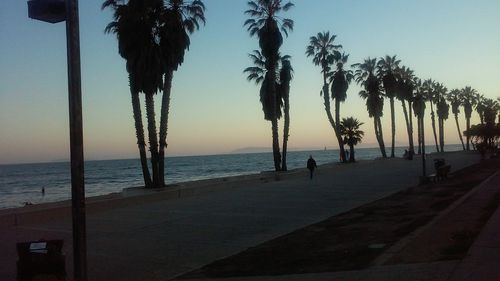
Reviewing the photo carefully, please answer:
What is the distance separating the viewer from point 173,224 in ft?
47.1

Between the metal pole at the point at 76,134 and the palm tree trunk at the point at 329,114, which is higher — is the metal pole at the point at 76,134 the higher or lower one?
the lower one

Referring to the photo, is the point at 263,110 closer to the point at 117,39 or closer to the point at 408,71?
the point at 117,39

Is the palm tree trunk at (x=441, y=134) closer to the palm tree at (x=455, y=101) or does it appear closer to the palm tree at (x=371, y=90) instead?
the palm tree at (x=455, y=101)

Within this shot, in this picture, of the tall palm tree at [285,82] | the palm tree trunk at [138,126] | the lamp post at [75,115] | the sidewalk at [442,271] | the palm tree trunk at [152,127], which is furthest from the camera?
the tall palm tree at [285,82]

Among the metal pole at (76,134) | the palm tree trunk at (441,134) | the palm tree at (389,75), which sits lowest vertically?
the metal pole at (76,134)

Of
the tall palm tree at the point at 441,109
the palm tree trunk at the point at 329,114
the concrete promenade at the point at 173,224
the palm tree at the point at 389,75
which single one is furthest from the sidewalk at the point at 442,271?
the tall palm tree at the point at 441,109

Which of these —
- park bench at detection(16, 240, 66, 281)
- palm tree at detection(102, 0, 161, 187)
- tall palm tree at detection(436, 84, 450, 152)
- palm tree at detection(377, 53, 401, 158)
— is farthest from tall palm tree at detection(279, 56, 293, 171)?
tall palm tree at detection(436, 84, 450, 152)

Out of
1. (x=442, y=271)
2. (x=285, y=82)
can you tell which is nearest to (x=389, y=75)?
(x=285, y=82)

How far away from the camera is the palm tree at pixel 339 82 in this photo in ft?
188

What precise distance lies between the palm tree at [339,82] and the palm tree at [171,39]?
33.6 metres

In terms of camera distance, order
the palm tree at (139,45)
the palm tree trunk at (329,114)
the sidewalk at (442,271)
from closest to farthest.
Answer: the sidewalk at (442,271)
the palm tree at (139,45)
the palm tree trunk at (329,114)

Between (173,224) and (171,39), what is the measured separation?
11.5 m

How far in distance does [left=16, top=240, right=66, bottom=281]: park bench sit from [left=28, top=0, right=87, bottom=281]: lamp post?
1014mm

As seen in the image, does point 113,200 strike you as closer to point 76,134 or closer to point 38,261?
point 38,261
